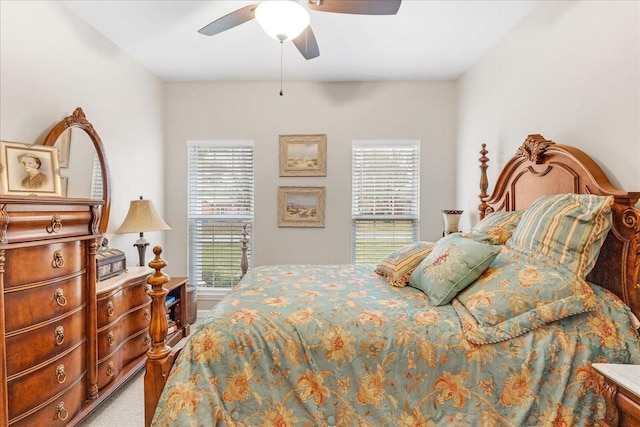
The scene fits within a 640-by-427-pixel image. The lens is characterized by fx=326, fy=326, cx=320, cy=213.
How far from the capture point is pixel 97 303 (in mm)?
2072

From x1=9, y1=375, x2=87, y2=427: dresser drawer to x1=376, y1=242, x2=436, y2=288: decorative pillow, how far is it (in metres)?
1.92

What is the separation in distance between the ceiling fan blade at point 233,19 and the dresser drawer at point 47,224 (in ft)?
4.48

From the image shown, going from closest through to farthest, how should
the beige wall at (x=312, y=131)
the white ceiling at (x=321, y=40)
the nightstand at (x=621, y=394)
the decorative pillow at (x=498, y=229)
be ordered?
the nightstand at (x=621, y=394), the decorative pillow at (x=498, y=229), the white ceiling at (x=321, y=40), the beige wall at (x=312, y=131)

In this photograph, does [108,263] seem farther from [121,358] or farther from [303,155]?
[303,155]

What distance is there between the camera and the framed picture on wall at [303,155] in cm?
375

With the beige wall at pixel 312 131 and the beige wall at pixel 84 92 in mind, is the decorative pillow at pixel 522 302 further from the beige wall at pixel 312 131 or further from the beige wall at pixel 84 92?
the beige wall at pixel 84 92

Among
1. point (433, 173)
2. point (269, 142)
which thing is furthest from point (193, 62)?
point (433, 173)

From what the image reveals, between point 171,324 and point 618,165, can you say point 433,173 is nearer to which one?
point 618,165

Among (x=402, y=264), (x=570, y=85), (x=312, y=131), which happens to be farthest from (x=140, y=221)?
(x=570, y=85)

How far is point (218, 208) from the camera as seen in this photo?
3.89 metres

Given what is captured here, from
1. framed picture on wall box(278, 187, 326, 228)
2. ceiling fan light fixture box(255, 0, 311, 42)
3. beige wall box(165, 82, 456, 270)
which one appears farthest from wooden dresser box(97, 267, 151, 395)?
ceiling fan light fixture box(255, 0, 311, 42)

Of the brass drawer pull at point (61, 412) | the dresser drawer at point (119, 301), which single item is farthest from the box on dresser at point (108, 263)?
the brass drawer pull at point (61, 412)

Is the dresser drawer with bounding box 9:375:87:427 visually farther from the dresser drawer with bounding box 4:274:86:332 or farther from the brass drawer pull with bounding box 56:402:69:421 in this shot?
the dresser drawer with bounding box 4:274:86:332

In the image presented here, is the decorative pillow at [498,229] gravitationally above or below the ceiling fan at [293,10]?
below
